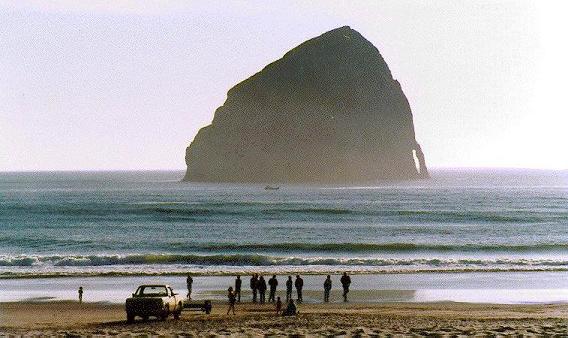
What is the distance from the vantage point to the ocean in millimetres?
50156

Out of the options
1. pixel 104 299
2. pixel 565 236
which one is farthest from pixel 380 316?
pixel 565 236

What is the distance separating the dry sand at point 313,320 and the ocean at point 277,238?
13.8 meters

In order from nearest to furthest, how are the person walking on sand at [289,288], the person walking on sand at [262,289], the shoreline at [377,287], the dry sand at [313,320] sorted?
1. the dry sand at [313,320]
2. the person walking on sand at [289,288]
3. the person walking on sand at [262,289]
4. the shoreline at [377,287]

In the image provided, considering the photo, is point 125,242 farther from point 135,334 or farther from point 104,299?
point 135,334

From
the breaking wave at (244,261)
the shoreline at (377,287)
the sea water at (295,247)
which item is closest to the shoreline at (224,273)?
the sea water at (295,247)

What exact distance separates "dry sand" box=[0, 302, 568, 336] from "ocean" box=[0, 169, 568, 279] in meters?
13.8

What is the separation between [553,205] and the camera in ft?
366

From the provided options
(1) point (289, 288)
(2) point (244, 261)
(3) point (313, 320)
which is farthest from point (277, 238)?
(3) point (313, 320)

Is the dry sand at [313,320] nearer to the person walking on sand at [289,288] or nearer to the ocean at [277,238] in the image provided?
the person walking on sand at [289,288]

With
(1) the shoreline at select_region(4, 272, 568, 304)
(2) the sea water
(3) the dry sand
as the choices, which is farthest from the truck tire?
(2) the sea water

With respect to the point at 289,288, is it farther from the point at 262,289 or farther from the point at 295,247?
the point at 295,247

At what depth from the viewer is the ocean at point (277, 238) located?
50.2m

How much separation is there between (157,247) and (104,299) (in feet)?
92.8

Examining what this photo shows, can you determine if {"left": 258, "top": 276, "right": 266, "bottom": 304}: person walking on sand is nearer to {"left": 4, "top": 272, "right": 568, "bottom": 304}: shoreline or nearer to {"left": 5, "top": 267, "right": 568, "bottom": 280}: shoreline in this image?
{"left": 4, "top": 272, "right": 568, "bottom": 304}: shoreline
